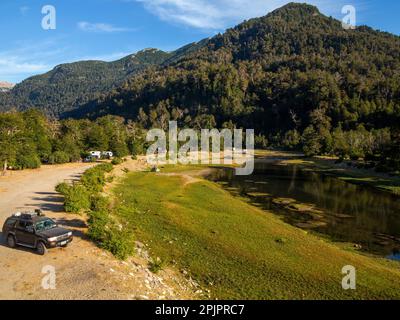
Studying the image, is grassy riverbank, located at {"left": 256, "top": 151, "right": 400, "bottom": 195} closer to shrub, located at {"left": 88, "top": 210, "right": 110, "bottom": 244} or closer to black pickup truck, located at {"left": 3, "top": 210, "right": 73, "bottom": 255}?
shrub, located at {"left": 88, "top": 210, "right": 110, "bottom": 244}

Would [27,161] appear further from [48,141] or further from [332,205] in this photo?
[332,205]

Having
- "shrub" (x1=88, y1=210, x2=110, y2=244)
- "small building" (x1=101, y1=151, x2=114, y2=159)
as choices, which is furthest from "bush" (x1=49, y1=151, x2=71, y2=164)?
"shrub" (x1=88, y1=210, x2=110, y2=244)

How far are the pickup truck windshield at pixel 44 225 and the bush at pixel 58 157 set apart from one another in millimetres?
79636

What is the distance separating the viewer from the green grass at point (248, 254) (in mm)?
25750

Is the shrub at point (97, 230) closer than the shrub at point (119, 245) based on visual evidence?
No

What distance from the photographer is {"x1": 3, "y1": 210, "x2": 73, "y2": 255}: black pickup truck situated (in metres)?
27.1

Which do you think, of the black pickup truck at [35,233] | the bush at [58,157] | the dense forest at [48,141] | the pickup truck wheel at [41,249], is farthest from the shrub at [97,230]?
the bush at [58,157]

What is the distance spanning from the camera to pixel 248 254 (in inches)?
1264

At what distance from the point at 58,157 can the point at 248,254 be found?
85.8 m

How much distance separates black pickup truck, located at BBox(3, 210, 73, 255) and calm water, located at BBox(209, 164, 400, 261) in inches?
1131

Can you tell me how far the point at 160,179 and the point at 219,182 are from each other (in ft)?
44.2

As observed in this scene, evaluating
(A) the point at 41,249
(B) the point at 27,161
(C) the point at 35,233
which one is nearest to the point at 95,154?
(B) the point at 27,161

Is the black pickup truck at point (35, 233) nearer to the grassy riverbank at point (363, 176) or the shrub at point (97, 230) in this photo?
the shrub at point (97, 230)
